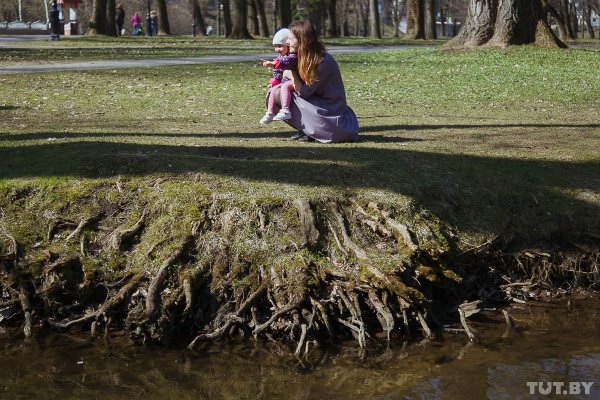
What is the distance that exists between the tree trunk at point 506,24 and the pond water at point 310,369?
1636 cm

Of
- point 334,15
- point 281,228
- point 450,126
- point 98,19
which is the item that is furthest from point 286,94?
point 334,15

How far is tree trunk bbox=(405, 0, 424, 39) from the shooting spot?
142 ft

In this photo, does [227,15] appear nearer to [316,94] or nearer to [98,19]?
[98,19]

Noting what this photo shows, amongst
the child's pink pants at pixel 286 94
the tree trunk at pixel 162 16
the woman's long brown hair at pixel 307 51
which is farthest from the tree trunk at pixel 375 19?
the woman's long brown hair at pixel 307 51

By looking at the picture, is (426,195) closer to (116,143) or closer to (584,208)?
(584,208)

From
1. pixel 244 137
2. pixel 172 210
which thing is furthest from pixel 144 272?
pixel 244 137

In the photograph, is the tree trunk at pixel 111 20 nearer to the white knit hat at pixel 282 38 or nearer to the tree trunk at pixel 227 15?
the tree trunk at pixel 227 15

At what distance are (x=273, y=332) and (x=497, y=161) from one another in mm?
3543

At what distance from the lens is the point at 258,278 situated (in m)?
7.04

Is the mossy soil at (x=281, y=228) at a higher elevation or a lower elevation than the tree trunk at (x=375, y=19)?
lower

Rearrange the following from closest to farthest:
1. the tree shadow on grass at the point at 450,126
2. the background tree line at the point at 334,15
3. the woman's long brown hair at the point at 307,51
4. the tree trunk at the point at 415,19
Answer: the woman's long brown hair at the point at 307,51 → the tree shadow on grass at the point at 450,126 → the background tree line at the point at 334,15 → the tree trunk at the point at 415,19

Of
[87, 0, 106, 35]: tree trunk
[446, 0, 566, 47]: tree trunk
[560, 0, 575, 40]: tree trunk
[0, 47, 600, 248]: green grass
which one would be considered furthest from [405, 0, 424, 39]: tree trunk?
[0, 47, 600, 248]: green grass

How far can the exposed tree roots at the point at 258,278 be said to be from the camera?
6.80 metres

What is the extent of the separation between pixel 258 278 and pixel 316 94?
3.14 meters
